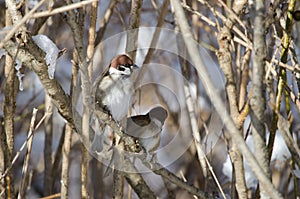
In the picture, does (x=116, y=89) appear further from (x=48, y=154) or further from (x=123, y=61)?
(x=48, y=154)

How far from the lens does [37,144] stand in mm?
3135

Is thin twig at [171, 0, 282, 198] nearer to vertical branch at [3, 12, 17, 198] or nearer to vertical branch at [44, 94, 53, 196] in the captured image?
vertical branch at [3, 12, 17, 198]

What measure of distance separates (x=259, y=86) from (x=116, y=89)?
3.50 ft

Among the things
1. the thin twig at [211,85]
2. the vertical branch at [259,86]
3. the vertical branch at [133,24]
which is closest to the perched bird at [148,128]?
the vertical branch at [133,24]

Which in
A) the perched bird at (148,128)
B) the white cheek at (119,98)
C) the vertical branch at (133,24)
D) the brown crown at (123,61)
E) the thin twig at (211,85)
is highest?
the vertical branch at (133,24)

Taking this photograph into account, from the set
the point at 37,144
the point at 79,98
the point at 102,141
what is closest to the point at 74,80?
the point at 79,98

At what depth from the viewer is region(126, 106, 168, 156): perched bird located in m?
2.05

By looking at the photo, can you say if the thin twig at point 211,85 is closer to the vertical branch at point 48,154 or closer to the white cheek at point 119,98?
the white cheek at point 119,98

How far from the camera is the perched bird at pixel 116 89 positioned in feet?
6.29

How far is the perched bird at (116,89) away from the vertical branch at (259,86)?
897 mm

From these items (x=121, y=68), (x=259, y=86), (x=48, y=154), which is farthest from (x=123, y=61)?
(x=259, y=86)

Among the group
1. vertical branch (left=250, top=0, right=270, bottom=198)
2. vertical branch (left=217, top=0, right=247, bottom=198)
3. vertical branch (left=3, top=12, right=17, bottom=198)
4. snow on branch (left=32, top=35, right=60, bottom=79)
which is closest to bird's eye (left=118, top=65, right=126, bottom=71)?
vertical branch (left=3, top=12, right=17, bottom=198)

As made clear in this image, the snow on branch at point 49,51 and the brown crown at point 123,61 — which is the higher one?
the brown crown at point 123,61

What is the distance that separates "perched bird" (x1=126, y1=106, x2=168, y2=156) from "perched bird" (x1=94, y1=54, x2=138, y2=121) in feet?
0.26
